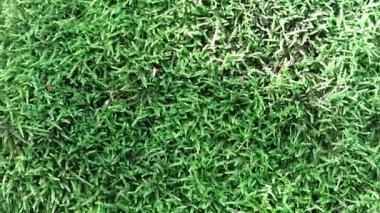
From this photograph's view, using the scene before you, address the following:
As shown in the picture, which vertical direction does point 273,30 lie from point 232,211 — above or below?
above

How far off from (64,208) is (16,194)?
0.33 ft

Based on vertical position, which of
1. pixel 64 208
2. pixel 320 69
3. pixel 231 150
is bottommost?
pixel 64 208

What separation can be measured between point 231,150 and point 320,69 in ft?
0.74

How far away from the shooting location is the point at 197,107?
3.61 ft

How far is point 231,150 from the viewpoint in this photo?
111 centimetres

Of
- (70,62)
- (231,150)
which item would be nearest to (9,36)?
(70,62)

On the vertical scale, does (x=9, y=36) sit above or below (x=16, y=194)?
above

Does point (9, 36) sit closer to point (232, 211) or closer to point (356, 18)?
point (232, 211)

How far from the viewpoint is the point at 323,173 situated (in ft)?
3.63

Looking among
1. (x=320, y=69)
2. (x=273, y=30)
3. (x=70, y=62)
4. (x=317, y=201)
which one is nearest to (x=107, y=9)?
(x=70, y=62)

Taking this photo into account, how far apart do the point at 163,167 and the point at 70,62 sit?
27 centimetres

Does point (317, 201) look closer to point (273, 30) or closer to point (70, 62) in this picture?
point (273, 30)

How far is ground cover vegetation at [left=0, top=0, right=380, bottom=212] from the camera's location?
110 centimetres

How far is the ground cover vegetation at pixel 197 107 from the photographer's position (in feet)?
3.61
